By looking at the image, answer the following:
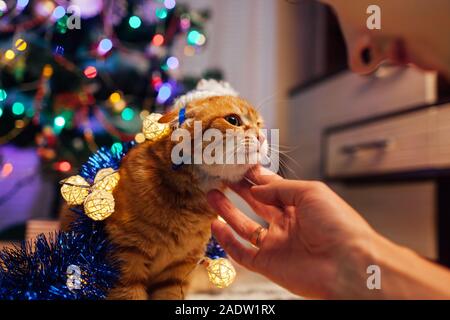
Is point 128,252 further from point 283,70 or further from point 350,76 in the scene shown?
point 283,70

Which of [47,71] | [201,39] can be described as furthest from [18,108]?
[201,39]

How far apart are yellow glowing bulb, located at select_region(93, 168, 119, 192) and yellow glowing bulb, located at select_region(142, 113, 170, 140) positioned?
3.7 inches

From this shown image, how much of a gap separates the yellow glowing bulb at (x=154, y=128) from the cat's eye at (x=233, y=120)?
0.36 feet

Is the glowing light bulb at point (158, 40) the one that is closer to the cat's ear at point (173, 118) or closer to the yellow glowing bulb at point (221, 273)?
the cat's ear at point (173, 118)

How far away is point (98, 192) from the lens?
1.94ft

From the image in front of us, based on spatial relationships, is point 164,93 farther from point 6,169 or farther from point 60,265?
point 60,265

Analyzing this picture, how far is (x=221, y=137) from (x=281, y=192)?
139 mm

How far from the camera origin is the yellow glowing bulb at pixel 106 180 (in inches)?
24.1

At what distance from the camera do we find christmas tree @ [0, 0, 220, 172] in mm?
1364

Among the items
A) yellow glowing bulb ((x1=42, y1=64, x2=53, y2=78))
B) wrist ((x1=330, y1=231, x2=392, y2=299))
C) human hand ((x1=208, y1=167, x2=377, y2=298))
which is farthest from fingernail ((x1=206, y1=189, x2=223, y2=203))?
yellow glowing bulb ((x1=42, y1=64, x2=53, y2=78))

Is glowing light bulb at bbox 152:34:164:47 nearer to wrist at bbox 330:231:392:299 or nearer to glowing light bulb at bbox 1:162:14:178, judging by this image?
glowing light bulb at bbox 1:162:14:178

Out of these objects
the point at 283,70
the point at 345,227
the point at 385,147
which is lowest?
the point at 345,227
